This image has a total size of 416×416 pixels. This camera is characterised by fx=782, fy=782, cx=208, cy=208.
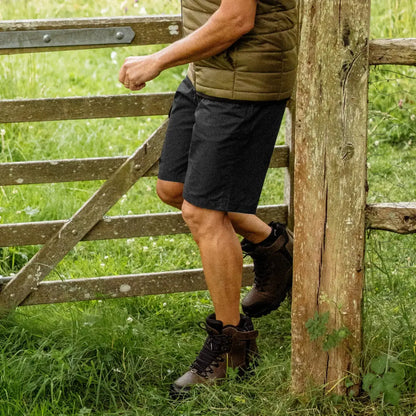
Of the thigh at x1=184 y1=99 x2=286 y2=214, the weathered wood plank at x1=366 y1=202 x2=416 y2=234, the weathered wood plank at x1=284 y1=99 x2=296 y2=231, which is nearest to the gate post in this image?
the weathered wood plank at x1=366 y1=202 x2=416 y2=234

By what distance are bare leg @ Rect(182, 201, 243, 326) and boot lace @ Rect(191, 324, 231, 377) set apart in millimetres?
92

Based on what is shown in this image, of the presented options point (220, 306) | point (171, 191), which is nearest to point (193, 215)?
point (171, 191)

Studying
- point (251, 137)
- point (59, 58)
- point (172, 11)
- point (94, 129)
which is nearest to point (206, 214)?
point (251, 137)

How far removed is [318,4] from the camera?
104 inches

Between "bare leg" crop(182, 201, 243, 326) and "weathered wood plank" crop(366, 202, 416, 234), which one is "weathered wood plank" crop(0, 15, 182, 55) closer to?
"bare leg" crop(182, 201, 243, 326)

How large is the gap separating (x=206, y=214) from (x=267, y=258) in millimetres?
583

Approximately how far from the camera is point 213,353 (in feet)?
10.8

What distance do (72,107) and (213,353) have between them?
129 centimetres

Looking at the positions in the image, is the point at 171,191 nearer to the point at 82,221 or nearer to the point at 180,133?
the point at 180,133

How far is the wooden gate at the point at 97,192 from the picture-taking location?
351 cm

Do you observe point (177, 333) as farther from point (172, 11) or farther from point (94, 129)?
point (172, 11)

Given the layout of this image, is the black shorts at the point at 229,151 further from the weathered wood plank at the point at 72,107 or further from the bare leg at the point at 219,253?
the weathered wood plank at the point at 72,107

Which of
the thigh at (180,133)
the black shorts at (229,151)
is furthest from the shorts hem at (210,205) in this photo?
the thigh at (180,133)

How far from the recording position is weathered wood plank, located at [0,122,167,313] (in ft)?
12.0
